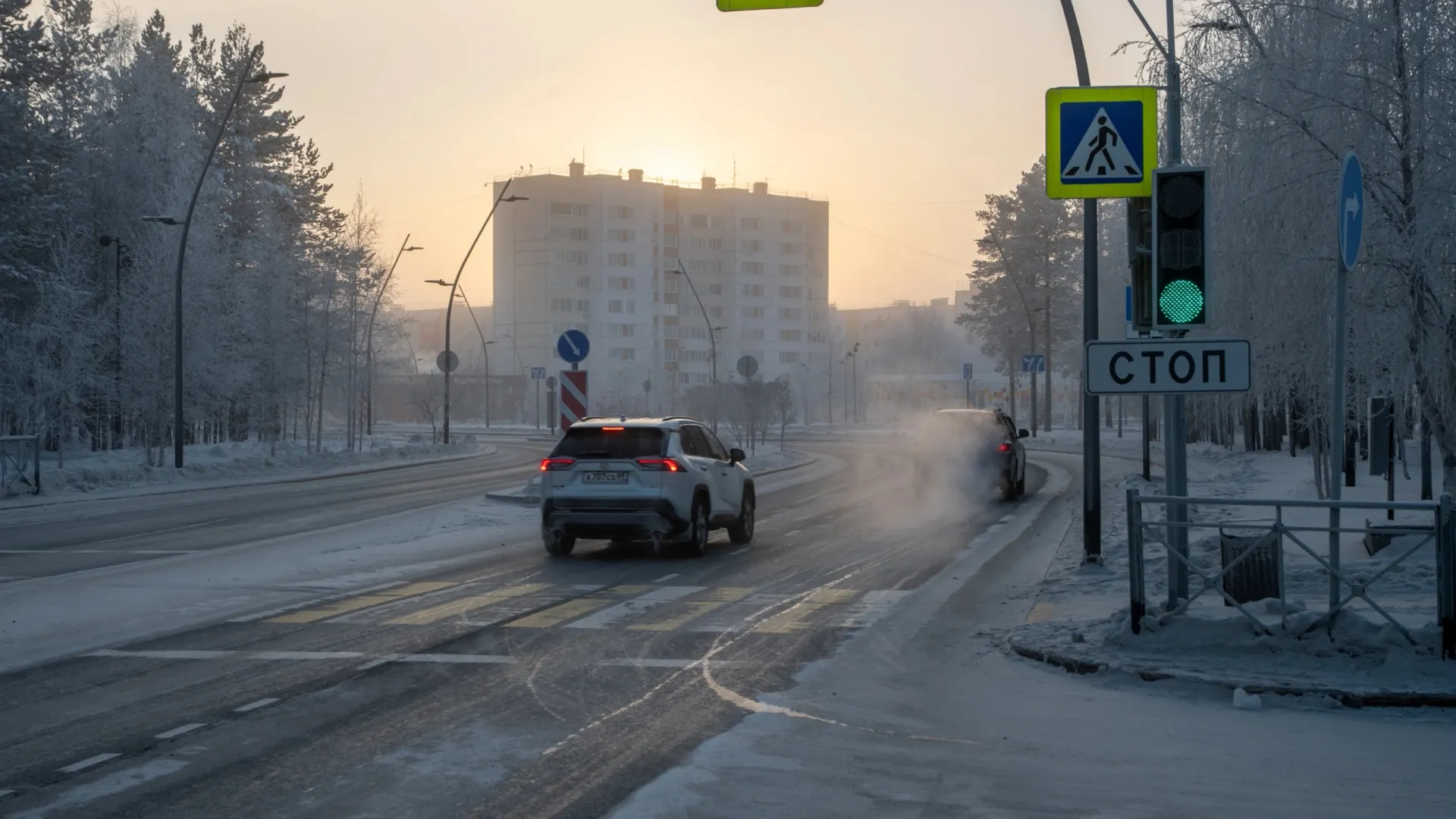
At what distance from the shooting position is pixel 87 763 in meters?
6.68

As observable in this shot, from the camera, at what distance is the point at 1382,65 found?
1369 centimetres

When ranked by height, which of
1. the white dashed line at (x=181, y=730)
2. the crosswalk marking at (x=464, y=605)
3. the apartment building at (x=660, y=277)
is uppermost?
the apartment building at (x=660, y=277)

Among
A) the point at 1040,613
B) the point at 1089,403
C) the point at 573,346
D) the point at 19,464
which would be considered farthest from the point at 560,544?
the point at 19,464

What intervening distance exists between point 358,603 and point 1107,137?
807cm

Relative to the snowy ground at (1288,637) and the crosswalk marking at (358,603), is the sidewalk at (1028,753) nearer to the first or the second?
the snowy ground at (1288,637)

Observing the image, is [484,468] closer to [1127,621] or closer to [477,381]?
[1127,621]

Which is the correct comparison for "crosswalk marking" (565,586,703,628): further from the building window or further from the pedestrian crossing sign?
the building window

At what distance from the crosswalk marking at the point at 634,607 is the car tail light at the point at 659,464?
109 inches

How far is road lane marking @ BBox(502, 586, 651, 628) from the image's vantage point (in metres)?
11.5

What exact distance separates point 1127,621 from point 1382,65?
739 centimetres

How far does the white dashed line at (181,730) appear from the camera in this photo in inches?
287

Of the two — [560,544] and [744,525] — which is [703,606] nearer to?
[560,544]

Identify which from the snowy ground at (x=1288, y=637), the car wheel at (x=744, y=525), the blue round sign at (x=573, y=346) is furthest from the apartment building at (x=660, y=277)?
the snowy ground at (x=1288, y=637)

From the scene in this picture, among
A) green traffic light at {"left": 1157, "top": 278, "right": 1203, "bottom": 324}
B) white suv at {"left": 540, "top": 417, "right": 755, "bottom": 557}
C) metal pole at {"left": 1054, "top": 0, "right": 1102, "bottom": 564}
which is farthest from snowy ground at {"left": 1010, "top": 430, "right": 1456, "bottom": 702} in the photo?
white suv at {"left": 540, "top": 417, "right": 755, "bottom": 557}
